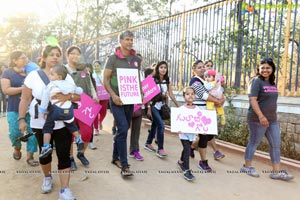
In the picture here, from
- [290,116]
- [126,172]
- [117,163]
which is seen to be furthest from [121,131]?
[290,116]

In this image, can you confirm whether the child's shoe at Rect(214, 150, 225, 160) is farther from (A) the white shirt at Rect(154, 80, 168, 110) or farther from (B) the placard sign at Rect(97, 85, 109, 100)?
(B) the placard sign at Rect(97, 85, 109, 100)

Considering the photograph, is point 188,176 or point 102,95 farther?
point 102,95

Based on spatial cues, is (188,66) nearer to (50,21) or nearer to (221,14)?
(221,14)

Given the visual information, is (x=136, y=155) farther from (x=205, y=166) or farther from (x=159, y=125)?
(x=205, y=166)

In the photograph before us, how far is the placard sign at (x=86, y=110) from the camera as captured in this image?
15.0 ft

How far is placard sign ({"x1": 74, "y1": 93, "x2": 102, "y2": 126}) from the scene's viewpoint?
458cm

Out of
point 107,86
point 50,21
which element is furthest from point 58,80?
point 50,21

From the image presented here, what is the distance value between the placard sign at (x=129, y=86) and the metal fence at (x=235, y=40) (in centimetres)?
325

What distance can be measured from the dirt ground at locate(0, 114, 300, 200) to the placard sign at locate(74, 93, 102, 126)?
729mm

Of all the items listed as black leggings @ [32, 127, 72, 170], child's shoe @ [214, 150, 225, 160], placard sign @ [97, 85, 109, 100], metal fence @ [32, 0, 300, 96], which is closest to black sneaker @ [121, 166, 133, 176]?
black leggings @ [32, 127, 72, 170]

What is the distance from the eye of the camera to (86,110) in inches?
183

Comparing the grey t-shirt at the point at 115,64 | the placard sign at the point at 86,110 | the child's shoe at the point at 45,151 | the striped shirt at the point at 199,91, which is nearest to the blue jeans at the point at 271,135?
the striped shirt at the point at 199,91

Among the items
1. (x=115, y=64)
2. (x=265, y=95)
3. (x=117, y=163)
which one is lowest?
(x=117, y=163)

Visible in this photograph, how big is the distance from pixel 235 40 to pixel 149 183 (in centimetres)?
438
